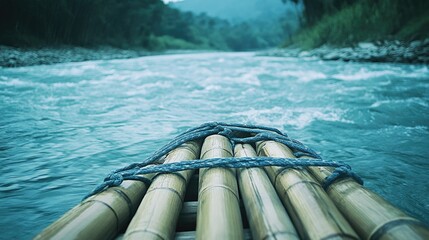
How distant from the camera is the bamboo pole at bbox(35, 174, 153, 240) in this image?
130cm

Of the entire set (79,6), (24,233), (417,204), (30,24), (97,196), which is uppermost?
(79,6)

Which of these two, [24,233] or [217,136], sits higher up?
[217,136]

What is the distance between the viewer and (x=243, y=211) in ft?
5.97

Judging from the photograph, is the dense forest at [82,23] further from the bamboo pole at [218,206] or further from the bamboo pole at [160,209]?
the bamboo pole at [218,206]

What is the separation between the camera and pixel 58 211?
2.56 meters

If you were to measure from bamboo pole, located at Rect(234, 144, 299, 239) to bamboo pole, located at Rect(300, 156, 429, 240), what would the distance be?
32 cm

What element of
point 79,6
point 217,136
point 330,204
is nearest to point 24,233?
point 217,136

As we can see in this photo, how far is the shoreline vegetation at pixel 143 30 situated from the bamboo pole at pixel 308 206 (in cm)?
1485

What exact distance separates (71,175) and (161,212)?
7.32ft

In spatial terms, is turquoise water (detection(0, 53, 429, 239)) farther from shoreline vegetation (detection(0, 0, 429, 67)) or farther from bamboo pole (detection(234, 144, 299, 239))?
shoreline vegetation (detection(0, 0, 429, 67))

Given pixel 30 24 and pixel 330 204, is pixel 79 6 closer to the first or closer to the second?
pixel 30 24

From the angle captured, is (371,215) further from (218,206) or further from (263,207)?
(218,206)

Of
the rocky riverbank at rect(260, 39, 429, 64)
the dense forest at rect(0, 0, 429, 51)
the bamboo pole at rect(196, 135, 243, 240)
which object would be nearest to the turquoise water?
the bamboo pole at rect(196, 135, 243, 240)

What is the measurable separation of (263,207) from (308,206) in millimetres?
226
